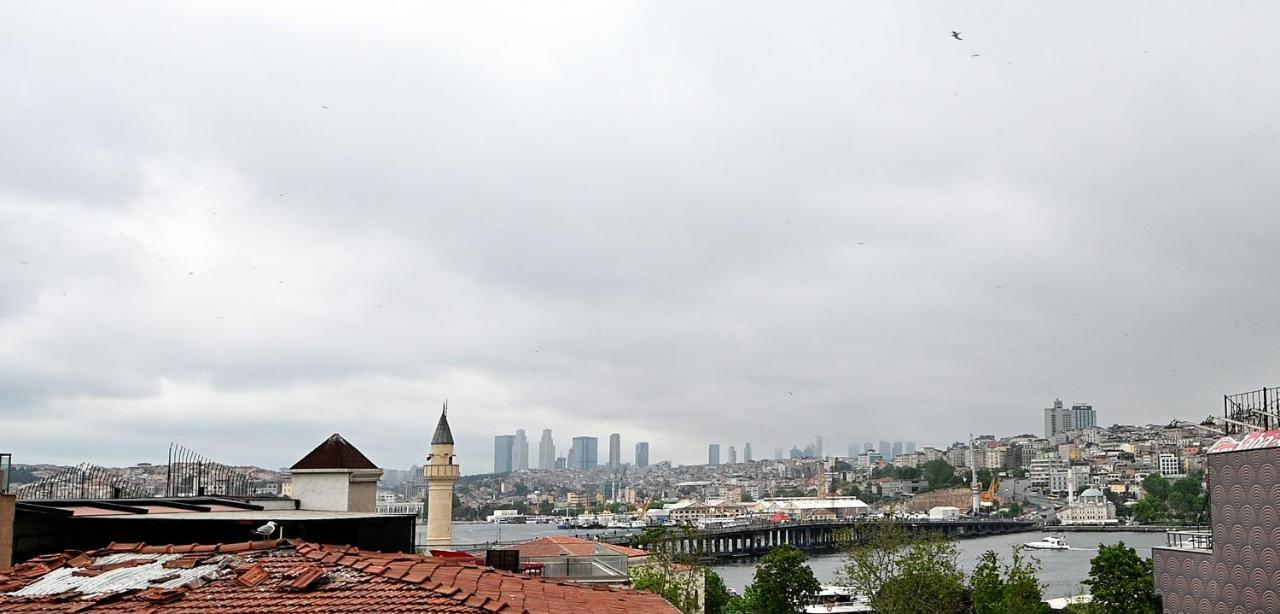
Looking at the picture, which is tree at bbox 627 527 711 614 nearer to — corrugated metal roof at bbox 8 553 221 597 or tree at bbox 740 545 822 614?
tree at bbox 740 545 822 614

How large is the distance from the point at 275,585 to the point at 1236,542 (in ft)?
71.1

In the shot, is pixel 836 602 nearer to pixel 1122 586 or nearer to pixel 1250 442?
pixel 1122 586

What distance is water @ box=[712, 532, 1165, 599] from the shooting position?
3529 inches

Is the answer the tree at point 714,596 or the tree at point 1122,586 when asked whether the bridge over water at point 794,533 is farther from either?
the tree at point 1122,586

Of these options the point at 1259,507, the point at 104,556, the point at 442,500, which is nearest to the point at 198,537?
the point at 104,556

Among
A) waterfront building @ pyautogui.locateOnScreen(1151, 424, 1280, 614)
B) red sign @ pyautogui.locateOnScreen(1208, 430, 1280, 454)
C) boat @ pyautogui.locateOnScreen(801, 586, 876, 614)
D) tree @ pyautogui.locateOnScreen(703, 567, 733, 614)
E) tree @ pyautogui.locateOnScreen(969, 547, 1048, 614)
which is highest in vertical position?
red sign @ pyautogui.locateOnScreen(1208, 430, 1280, 454)

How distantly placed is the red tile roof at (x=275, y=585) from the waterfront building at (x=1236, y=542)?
56.4 ft

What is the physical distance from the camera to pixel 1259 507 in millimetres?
23062

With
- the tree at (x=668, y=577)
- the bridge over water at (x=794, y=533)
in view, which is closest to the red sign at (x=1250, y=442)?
the tree at (x=668, y=577)

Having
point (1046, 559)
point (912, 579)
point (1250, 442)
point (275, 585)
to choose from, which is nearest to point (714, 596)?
point (912, 579)

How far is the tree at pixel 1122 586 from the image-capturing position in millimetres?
42688

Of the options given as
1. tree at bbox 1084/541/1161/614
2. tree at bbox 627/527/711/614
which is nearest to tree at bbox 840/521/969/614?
tree at bbox 1084/541/1161/614

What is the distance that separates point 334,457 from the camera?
77.5 feet

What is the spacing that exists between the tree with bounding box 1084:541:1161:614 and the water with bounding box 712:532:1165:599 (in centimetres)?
1965
